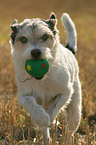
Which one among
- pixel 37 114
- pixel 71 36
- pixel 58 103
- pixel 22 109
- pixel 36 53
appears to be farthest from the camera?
pixel 22 109

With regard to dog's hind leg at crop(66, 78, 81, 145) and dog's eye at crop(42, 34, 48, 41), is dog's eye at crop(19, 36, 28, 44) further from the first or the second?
dog's hind leg at crop(66, 78, 81, 145)

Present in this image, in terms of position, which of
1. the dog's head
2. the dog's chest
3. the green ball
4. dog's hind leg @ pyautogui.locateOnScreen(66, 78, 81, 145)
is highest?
the dog's head

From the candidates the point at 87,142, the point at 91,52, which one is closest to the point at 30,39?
the point at 87,142

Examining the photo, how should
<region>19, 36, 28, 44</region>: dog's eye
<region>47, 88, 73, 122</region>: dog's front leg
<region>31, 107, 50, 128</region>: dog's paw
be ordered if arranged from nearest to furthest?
<region>31, 107, 50, 128</region>: dog's paw, <region>19, 36, 28, 44</region>: dog's eye, <region>47, 88, 73, 122</region>: dog's front leg

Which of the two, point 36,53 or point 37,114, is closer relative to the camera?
point 36,53

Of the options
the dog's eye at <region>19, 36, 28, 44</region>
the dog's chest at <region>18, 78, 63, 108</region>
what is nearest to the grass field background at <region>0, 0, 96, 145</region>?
the dog's chest at <region>18, 78, 63, 108</region>

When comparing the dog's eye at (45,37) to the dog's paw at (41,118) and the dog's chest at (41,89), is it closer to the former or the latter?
the dog's chest at (41,89)

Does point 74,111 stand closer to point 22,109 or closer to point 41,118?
point 41,118

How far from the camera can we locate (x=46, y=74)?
133 inches

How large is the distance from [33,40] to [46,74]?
20.4 inches

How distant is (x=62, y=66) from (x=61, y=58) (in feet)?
0.45

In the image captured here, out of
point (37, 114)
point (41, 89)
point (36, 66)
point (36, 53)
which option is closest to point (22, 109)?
point (41, 89)

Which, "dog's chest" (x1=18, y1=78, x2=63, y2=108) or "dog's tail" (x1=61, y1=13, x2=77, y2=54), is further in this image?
"dog's tail" (x1=61, y1=13, x2=77, y2=54)

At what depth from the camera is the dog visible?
10.0ft
